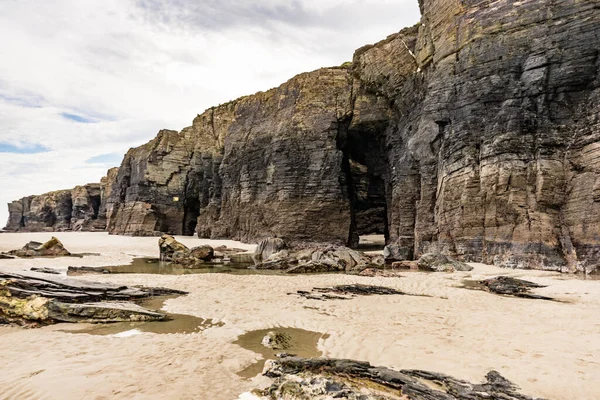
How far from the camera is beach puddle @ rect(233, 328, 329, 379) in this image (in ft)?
20.2

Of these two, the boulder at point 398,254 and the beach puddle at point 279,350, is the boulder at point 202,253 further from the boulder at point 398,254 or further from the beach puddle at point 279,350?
the beach puddle at point 279,350

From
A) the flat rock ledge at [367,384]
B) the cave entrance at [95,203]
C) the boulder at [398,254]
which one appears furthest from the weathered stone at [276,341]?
the cave entrance at [95,203]

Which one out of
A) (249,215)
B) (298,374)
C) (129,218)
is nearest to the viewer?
(298,374)

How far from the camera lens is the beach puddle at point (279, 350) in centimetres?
616

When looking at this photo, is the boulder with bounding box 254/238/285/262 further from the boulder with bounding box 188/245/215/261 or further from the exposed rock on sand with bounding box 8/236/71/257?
the exposed rock on sand with bounding box 8/236/71/257

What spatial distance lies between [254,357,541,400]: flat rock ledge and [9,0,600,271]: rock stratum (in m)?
14.4

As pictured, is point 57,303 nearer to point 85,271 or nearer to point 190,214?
point 85,271

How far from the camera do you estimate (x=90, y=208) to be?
79.8 m

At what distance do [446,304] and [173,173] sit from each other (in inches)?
2012

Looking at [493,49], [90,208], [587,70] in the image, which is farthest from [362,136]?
[90,208]

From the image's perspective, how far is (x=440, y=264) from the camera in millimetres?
19109

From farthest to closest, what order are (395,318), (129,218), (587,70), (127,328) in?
(129,218) < (587,70) < (395,318) < (127,328)

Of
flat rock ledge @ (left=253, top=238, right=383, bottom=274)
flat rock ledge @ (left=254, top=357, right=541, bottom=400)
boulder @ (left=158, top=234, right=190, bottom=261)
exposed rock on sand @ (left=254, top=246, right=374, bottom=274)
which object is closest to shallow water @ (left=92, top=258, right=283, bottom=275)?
flat rock ledge @ (left=253, top=238, right=383, bottom=274)

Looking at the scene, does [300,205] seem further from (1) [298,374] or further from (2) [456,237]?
(1) [298,374]
